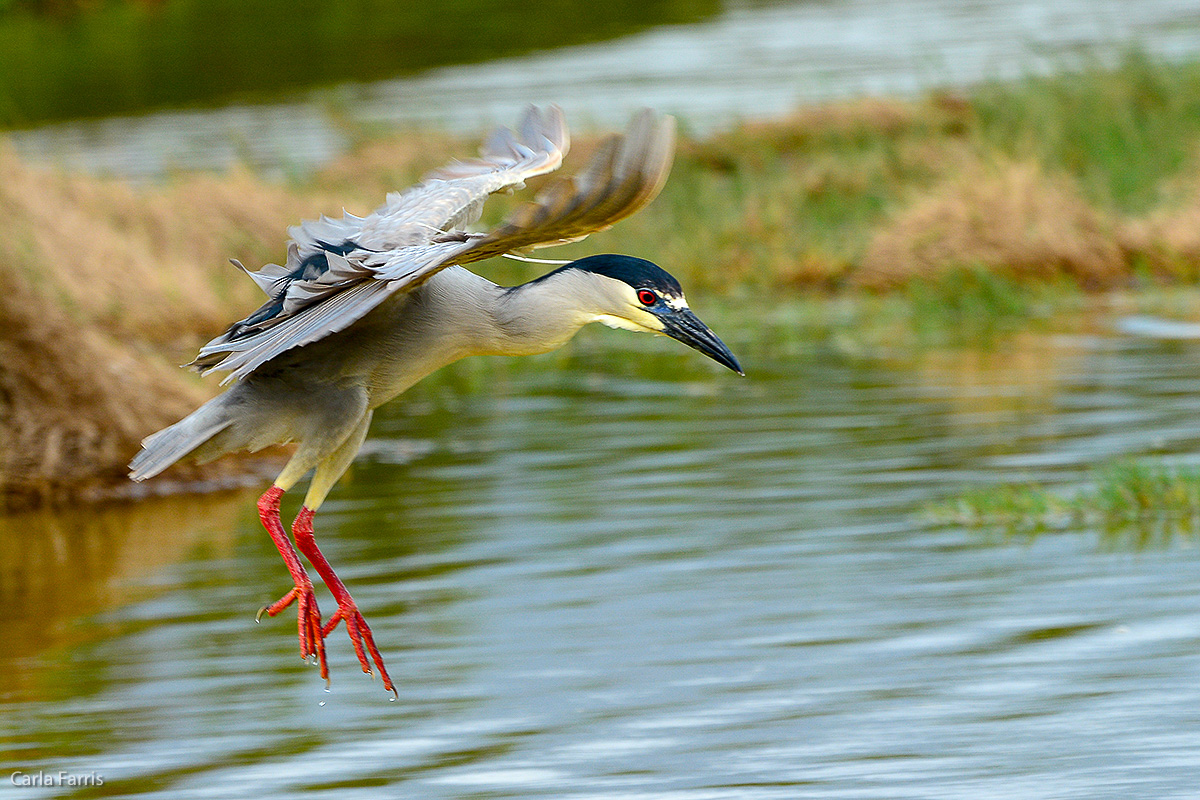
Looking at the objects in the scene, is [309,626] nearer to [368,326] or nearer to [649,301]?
[368,326]

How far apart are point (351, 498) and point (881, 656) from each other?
4.13 metres

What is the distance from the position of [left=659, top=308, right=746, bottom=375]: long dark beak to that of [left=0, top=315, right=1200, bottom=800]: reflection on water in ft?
4.39

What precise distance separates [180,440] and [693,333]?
167 cm

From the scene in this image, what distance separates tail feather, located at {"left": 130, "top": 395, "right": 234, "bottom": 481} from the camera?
572 cm

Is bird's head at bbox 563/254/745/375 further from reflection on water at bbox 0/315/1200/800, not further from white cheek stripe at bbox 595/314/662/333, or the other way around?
reflection on water at bbox 0/315/1200/800

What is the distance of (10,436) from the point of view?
10.4m

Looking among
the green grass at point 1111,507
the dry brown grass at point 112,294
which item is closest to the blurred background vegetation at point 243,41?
the dry brown grass at point 112,294

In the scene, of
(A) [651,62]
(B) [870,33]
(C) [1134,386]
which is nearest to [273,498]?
(C) [1134,386]

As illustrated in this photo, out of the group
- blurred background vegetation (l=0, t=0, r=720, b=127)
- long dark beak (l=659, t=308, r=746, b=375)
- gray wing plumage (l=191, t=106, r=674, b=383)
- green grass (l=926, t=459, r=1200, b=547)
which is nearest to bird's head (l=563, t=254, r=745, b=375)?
long dark beak (l=659, t=308, r=746, b=375)

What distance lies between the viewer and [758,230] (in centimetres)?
1714

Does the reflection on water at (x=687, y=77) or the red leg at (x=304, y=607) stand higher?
the reflection on water at (x=687, y=77)

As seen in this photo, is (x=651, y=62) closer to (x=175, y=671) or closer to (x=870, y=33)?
(x=870, y=33)

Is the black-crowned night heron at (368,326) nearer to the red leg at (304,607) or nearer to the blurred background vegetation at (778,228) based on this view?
the red leg at (304,607)

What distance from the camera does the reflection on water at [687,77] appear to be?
24.4 m
